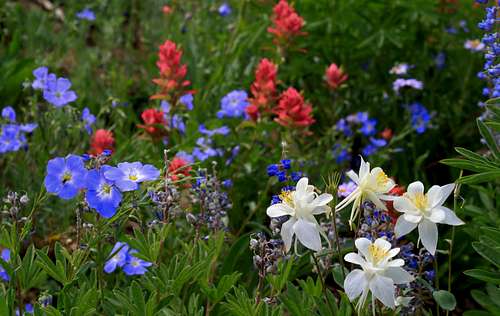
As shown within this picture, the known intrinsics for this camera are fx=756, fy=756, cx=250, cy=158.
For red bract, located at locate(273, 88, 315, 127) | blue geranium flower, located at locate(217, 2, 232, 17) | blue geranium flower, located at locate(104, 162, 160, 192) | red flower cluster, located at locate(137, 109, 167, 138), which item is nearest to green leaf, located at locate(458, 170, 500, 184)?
blue geranium flower, located at locate(104, 162, 160, 192)

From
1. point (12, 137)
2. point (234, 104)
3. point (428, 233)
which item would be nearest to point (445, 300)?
point (428, 233)

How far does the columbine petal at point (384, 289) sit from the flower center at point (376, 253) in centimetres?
4

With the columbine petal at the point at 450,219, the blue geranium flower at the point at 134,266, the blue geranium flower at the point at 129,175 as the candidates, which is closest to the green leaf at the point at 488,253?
Answer: the columbine petal at the point at 450,219

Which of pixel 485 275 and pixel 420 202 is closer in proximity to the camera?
pixel 420 202

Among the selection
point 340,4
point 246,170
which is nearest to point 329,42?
point 340,4

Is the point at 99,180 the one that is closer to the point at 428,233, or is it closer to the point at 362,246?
the point at 362,246

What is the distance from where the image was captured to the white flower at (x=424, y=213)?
159 centimetres

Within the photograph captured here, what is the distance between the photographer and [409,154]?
12.1ft

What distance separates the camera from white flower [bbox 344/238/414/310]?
1.51 metres

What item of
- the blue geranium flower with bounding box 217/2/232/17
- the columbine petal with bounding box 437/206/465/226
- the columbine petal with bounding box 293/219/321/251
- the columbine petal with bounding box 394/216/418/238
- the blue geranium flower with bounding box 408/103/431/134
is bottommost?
the columbine petal with bounding box 293/219/321/251

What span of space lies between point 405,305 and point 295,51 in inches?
80.8

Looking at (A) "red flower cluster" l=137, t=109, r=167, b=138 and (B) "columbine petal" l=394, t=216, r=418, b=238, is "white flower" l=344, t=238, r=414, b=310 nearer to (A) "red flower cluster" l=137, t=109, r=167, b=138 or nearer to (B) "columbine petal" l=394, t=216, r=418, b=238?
(B) "columbine petal" l=394, t=216, r=418, b=238

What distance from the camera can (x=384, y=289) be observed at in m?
1.51

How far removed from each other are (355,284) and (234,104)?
191 cm
